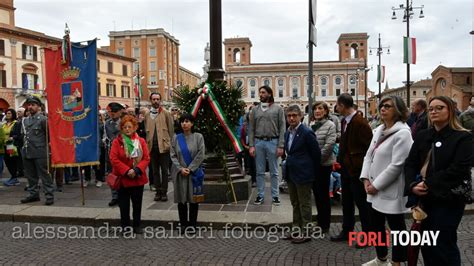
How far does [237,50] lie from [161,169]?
382 ft

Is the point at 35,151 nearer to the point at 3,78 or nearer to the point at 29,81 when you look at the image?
the point at 3,78

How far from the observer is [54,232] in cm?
576

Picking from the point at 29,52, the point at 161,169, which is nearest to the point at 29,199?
the point at 161,169

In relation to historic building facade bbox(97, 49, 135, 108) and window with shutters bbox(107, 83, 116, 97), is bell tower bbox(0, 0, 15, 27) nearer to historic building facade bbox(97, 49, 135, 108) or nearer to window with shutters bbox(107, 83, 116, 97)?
historic building facade bbox(97, 49, 135, 108)

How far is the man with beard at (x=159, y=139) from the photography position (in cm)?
742

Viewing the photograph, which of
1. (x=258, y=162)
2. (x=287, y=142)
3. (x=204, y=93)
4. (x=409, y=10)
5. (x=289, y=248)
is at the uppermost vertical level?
(x=409, y=10)

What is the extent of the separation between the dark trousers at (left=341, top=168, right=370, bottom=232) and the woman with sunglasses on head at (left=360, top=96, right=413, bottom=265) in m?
0.53

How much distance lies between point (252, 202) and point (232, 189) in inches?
18.3

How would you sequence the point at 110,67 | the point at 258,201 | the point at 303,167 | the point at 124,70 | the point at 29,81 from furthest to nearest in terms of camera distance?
the point at 124,70
the point at 110,67
the point at 29,81
the point at 258,201
the point at 303,167

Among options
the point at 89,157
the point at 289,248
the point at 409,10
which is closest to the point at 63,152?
the point at 89,157

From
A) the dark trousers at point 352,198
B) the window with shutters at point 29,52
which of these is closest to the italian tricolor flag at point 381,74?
the dark trousers at point 352,198

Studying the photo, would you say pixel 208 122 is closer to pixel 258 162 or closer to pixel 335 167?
pixel 258 162

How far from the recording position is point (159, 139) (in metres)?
7.42

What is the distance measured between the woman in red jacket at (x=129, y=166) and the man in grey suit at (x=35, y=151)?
8.00 ft
